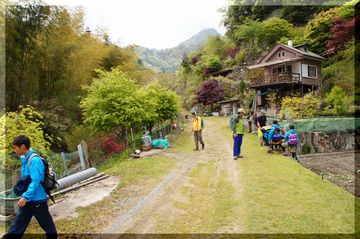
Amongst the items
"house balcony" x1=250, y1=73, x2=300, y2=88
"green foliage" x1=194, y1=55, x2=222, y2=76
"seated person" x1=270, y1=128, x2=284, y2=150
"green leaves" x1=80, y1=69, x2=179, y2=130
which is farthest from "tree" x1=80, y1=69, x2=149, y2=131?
"green foliage" x1=194, y1=55, x2=222, y2=76

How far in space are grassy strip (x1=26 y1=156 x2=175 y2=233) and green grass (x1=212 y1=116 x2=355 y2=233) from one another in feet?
7.79

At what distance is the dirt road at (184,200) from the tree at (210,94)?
25079 mm

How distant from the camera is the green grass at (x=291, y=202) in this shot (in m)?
4.65

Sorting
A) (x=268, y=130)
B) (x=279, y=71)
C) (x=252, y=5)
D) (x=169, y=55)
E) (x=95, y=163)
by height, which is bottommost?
(x=95, y=163)

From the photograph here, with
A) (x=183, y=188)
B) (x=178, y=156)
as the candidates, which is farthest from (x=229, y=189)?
(x=178, y=156)

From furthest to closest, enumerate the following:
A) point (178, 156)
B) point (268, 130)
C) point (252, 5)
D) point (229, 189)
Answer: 1. point (252, 5)
2. point (268, 130)
3. point (178, 156)
4. point (229, 189)

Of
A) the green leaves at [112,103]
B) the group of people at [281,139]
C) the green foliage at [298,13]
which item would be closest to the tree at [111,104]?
the green leaves at [112,103]

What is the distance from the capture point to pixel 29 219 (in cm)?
378

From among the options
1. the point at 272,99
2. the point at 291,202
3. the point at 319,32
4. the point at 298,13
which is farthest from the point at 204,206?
the point at 298,13

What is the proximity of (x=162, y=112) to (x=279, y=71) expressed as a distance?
1453cm

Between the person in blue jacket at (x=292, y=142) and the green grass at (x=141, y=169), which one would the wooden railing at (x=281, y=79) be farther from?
the green grass at (x=141, y=169)

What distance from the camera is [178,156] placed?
11047 millimetres

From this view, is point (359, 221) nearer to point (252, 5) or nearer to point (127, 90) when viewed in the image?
point (127, 90)

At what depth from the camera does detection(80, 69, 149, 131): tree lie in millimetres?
11516
